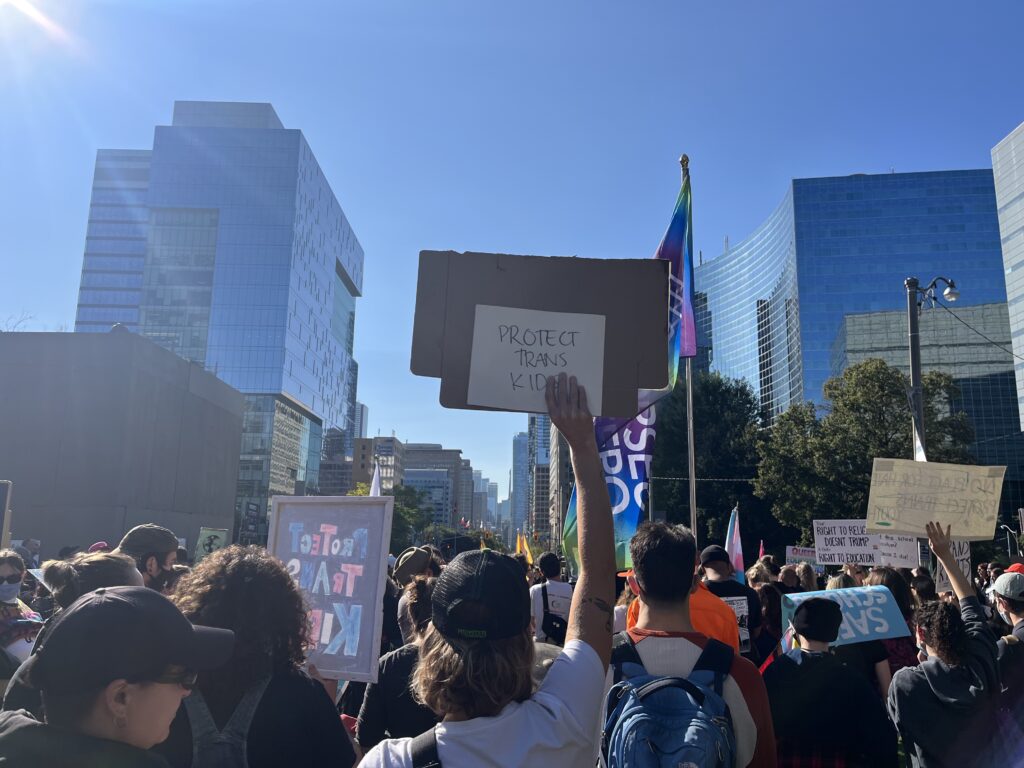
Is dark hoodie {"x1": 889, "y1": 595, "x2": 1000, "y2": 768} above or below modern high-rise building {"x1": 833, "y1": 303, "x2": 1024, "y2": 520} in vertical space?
below

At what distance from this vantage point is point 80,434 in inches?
1411

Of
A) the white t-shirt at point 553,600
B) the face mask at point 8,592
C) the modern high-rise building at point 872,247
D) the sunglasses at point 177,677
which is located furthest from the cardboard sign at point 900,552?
the modern high-rise building at point 872,247

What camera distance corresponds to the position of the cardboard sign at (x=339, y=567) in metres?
3.58

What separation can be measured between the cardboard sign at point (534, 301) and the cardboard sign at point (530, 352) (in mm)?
22

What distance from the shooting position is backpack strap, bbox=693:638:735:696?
8.99ft

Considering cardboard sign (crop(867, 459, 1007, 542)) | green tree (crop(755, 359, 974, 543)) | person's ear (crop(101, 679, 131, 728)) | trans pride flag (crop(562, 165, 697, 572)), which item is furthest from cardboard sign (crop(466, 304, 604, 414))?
green tree (crop(755, 359, 974, 543))

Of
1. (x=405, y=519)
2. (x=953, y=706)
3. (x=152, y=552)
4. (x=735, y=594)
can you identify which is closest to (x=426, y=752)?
(x=953, y=706)

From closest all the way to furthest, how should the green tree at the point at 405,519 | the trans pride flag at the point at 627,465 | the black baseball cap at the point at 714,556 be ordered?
the black baseball cap at the point at 714,556
the trans pride flag at the point at 627,465
the green tree at the point at 405,519

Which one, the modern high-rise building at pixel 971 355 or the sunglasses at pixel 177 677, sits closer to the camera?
the sunglasses at pixel 177 677

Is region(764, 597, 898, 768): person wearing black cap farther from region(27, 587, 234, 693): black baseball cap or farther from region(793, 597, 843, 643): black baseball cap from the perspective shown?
region(27, 587, 234, 693): black baseball cap

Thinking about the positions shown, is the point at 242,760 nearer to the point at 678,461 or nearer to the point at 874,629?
the point at 874,629

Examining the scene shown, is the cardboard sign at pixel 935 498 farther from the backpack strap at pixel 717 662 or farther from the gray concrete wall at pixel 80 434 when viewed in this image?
Result: the gray concrete wall at pixel 80 434

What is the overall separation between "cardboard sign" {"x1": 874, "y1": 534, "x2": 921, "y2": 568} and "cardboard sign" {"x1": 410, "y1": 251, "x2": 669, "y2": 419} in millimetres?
8938

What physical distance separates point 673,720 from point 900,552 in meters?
9.24
